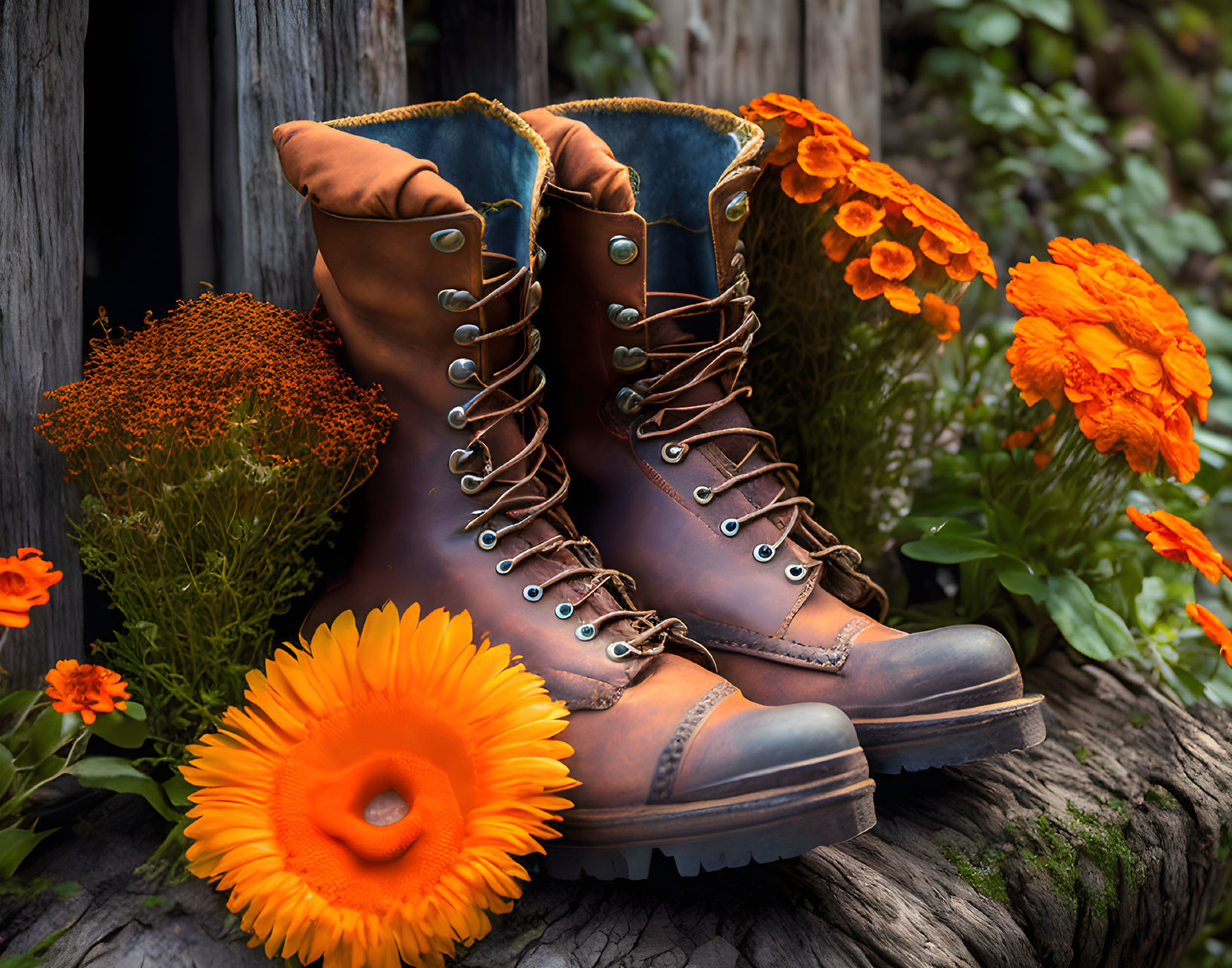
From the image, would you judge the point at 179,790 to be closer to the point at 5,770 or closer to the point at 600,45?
the point at 5,770

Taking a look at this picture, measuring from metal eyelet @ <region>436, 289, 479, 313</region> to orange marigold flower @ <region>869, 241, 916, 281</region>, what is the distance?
0.56m

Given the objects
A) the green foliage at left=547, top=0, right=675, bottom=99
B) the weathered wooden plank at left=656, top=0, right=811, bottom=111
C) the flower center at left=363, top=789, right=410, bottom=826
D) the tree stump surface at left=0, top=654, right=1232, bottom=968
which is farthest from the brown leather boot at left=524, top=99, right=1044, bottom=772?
the weathered wooden plank at left=656, top=0, right=811, bottom=111

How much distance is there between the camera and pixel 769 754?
80 cm

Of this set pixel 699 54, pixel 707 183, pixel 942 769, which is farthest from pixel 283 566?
pixel 699 54

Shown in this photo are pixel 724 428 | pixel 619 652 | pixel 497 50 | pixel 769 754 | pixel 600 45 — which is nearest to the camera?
pixel 769 754

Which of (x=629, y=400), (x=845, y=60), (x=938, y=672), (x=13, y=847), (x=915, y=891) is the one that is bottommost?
(x=915, y=891)

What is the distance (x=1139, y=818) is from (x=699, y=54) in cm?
172

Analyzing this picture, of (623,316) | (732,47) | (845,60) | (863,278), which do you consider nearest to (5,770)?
(623,316)

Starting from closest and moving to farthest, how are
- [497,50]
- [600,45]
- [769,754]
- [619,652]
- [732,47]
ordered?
[769,754] < [619,652] < [497,50] < [600,45] < [732,47]

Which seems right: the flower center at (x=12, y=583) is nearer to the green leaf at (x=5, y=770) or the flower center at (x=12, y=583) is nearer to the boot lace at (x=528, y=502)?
the green leaf at (x=5, y=770)

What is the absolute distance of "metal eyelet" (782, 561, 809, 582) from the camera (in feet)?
3.39

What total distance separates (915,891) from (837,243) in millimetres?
802

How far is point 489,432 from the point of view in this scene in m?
0.99

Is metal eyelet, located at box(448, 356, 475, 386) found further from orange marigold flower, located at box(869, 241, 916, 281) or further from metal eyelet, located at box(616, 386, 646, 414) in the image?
orange marigold flower, located at box(869, 241, 916, 281)
